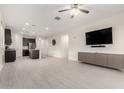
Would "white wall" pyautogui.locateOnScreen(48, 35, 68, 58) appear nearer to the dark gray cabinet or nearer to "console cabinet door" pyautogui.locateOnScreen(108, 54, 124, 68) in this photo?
the dark gray cabinet

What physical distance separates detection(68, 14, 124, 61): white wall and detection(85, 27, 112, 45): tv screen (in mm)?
230

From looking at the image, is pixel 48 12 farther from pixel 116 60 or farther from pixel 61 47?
pixel 61 47

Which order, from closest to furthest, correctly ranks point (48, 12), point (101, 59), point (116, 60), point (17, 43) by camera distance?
point (48, 12) → point (116, 60) → point (101, 59) → point (17, 43)

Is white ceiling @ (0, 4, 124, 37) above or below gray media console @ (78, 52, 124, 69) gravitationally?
above

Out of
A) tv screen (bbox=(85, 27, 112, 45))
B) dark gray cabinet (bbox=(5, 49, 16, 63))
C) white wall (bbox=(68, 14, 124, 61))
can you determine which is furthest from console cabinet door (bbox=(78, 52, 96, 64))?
dark gray cabinet (bbox=(5, 49, 16, 63))

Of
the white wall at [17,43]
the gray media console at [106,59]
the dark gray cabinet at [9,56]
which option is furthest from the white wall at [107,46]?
the white wall at [17,43]

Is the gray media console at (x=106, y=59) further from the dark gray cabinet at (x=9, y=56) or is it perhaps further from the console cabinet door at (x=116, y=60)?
the dark gray cabinet at (x=9, y=56)

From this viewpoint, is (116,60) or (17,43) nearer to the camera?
(116,60)

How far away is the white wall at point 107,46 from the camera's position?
4.15 m

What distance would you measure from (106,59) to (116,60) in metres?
0.45

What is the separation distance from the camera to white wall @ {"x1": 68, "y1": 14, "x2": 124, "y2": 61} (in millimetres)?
4148

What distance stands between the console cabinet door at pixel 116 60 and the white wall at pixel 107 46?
0.31 meters

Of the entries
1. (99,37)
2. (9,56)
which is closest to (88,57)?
(99,37)

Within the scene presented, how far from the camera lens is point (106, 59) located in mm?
4395
